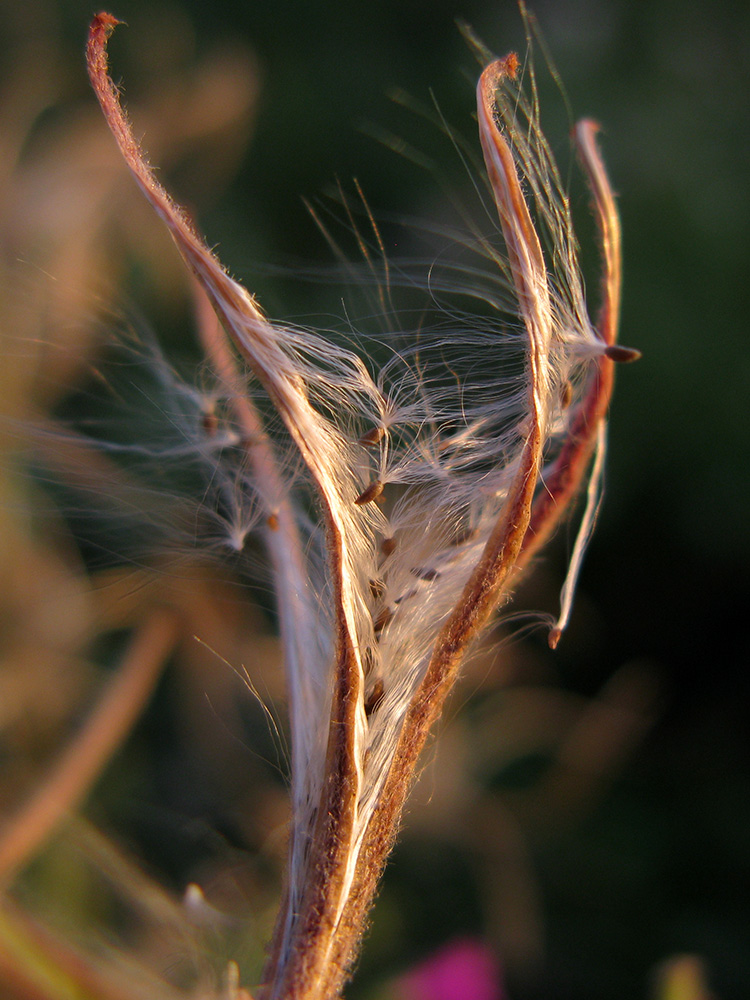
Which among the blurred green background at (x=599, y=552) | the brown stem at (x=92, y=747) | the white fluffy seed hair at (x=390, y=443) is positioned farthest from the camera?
the blurred green background at (x=599, y=552)

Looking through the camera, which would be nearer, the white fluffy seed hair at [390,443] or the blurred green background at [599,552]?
the white fluffy seed hair at [390,443]

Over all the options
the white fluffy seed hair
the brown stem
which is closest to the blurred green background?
the brown stem

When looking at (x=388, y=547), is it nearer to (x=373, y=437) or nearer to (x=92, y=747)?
(x=373, y=437)

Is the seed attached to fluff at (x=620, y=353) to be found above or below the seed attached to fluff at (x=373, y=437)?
below

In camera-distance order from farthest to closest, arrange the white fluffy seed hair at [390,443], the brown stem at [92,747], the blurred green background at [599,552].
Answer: the blurred green background at [599,552]
the brown stem at [92,747]
the white fluffy seed hair at [390,443]

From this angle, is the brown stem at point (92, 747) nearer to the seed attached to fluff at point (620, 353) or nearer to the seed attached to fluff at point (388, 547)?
the seed attached to fluff at point (388, 547)

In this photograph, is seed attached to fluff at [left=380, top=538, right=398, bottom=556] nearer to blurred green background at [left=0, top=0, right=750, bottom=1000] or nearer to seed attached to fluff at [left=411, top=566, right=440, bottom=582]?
seed attached to fluff at [left=411, top=566, right=440, bottom=582]

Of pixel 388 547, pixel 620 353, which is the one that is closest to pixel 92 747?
pixel 388 547

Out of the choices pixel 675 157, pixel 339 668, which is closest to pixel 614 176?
pixel 675 157

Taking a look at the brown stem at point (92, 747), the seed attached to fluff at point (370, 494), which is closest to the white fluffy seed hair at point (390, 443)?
the seed attached to fluff at point (370, 494)
